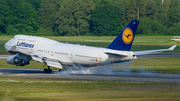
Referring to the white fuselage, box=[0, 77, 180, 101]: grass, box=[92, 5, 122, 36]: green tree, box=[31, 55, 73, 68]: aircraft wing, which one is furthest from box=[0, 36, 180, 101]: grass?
box=[92, 5, 122, 36]: green tree

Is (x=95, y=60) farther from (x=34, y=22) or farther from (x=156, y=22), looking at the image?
(x=34, y=22)

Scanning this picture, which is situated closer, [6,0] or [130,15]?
[130,15]

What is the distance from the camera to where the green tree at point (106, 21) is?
164 meters

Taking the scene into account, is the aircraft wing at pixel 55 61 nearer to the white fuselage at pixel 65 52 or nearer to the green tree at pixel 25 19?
the white fuselage at pixel 65 52

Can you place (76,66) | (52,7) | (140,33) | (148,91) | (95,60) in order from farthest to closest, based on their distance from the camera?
1. (52,7)
2. (140,33)
3. (76,66)
4. (95,60)
5. (148,91)

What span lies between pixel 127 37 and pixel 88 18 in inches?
5214

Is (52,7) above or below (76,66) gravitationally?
above

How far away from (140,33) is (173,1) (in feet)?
122

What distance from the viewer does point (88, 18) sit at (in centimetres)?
17075

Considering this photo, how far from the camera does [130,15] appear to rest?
172m

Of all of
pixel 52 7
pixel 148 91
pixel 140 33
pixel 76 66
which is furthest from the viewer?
pixel 52 7

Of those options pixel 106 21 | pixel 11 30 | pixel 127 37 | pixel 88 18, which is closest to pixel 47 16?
pixel 88 18

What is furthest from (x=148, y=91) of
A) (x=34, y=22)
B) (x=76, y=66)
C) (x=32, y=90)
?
(x=34, y=22)

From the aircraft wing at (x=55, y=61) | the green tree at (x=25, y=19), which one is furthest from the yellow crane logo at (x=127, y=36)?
the green tree at (x=25, y=19)
